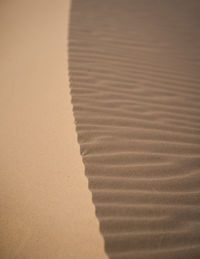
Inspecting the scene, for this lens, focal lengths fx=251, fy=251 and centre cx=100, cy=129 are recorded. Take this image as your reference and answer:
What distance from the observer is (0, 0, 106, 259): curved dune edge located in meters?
1.92

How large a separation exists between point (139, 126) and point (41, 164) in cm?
111

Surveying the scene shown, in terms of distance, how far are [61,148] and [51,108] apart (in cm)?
62

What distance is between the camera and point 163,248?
187cm

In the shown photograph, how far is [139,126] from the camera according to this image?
275 cm

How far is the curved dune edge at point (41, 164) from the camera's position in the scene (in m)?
1.92

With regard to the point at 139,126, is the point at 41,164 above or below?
below

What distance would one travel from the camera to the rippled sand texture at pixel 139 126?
1.96 meters

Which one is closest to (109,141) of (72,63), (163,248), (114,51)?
(163,248)

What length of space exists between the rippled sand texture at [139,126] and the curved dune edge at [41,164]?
0.12m

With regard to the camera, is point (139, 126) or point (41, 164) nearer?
point (41, 164)

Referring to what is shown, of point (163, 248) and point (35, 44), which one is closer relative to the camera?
point (163, 248)

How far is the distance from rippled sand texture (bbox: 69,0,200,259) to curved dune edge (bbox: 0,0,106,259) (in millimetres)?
124

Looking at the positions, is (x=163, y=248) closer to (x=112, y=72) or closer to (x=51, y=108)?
(x=51, y=108)

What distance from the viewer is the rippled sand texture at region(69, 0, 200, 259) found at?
1961 millimetres
